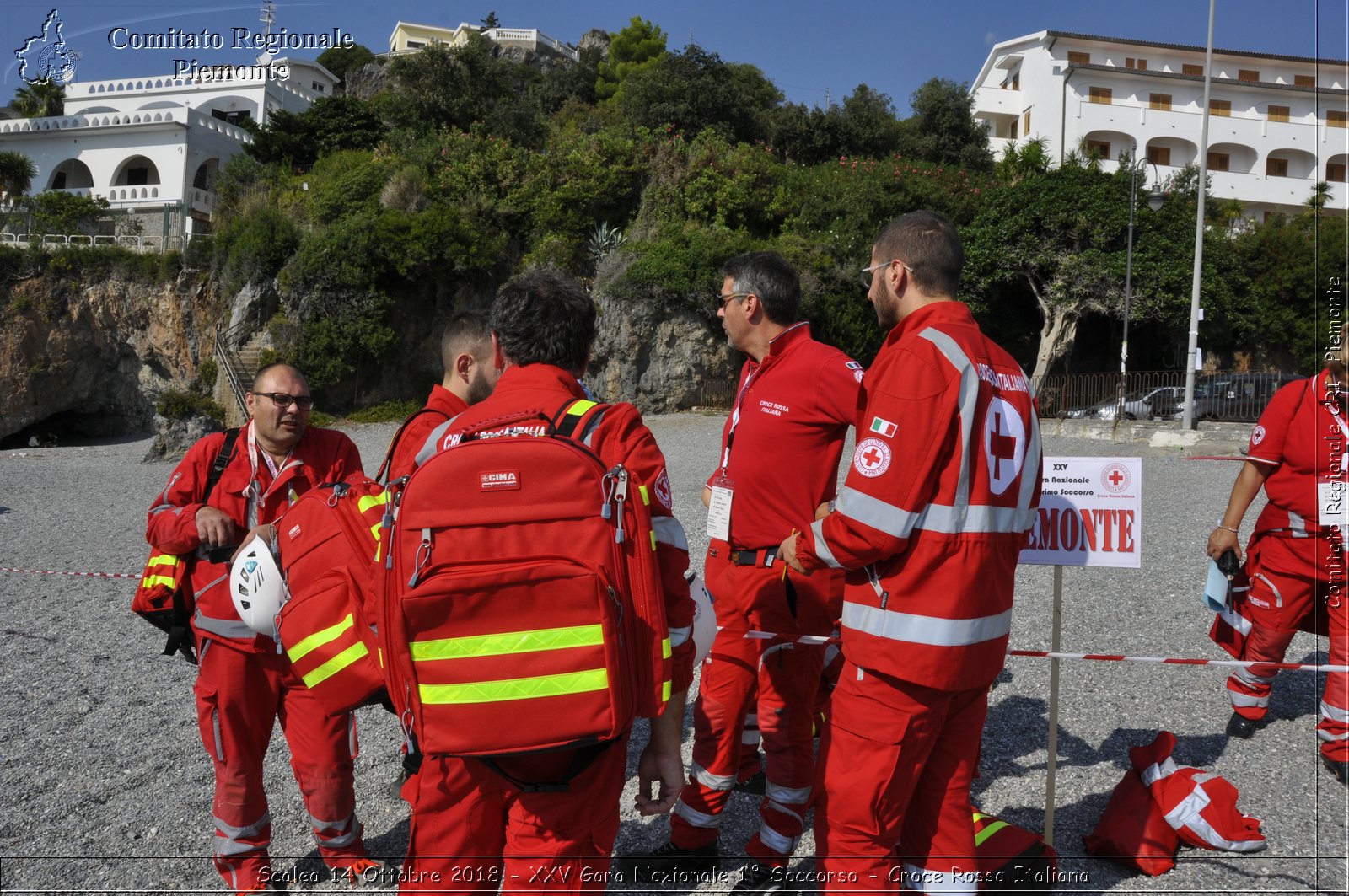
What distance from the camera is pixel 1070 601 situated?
689 cm

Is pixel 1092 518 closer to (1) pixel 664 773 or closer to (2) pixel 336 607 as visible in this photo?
(1) pixel 664 773

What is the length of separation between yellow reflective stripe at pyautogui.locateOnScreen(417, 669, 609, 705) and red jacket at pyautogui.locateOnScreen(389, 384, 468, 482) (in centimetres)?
77

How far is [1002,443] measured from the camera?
2309 millimetres

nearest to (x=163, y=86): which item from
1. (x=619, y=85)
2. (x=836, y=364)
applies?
(x=619, y=85)

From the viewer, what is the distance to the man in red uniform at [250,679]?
114 inches

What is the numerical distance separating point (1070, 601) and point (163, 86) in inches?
1951

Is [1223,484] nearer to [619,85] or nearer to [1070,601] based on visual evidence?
[1070,601]

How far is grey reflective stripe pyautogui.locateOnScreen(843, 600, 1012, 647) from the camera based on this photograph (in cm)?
221

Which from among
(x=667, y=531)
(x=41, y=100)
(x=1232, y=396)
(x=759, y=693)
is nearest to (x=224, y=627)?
(x=667, y=531)

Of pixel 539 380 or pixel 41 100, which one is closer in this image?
pixel 539 380

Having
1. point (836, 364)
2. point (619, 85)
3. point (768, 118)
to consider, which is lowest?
point (836, 364)

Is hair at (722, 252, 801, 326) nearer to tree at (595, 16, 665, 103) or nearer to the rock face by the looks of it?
the rock face

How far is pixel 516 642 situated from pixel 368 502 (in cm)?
93

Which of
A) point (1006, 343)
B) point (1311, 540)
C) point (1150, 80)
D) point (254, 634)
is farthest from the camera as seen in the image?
point (1150, 80)
